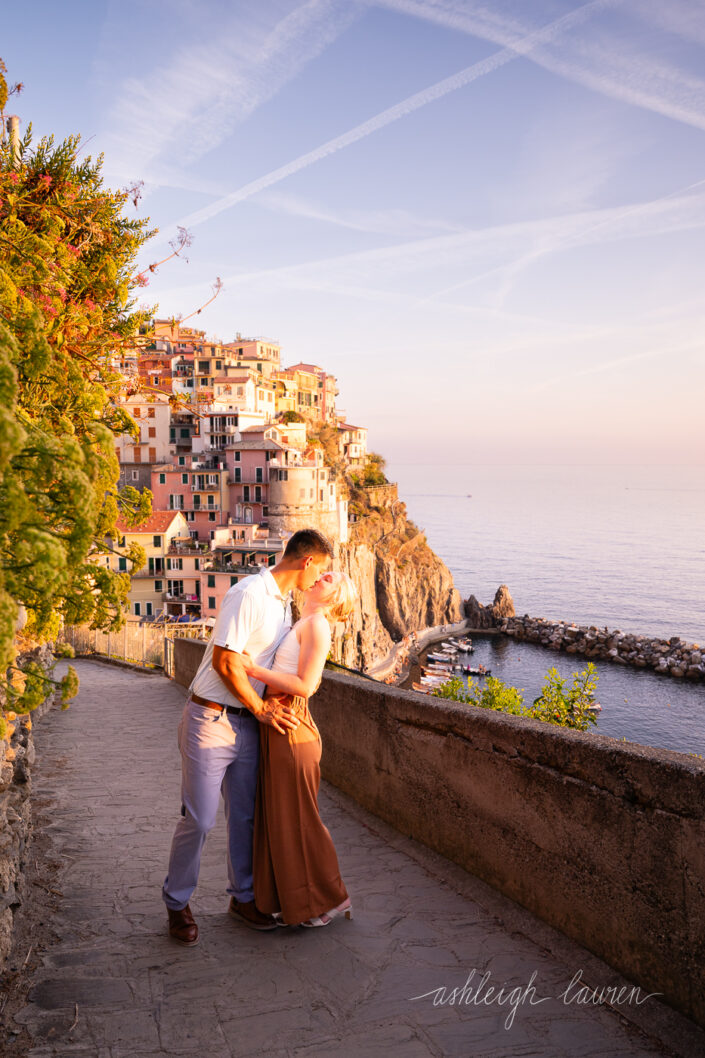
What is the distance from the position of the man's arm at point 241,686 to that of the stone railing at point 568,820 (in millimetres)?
1292

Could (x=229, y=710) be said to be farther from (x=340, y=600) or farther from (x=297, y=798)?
(x=340, y=600)

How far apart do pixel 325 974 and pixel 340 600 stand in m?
1.84

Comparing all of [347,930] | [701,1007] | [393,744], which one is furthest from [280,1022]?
[393,744]

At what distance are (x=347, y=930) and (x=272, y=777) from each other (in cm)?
94

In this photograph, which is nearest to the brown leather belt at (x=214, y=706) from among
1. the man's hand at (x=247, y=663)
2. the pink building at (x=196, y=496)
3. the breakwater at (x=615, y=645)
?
the man's hand at (x=247, y=663)

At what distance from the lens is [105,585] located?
3.01 metres

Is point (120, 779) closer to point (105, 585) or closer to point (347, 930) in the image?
point (347, 930)

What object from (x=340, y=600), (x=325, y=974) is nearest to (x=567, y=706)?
(x=340, y=600)

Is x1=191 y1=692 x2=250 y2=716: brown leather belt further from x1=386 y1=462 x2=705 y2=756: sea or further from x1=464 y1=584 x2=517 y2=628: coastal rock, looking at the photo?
x1=464 y1=584 x2=517 y2=628: coastal rock

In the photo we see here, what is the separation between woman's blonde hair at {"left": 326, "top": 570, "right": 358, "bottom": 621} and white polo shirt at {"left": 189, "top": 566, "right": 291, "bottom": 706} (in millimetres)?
273

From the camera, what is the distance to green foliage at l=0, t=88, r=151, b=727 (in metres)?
2.08

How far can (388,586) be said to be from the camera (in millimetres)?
85438

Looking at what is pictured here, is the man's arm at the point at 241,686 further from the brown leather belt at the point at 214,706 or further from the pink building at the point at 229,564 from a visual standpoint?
the pink building at the point at 229,564

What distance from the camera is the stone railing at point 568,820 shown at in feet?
10.6
